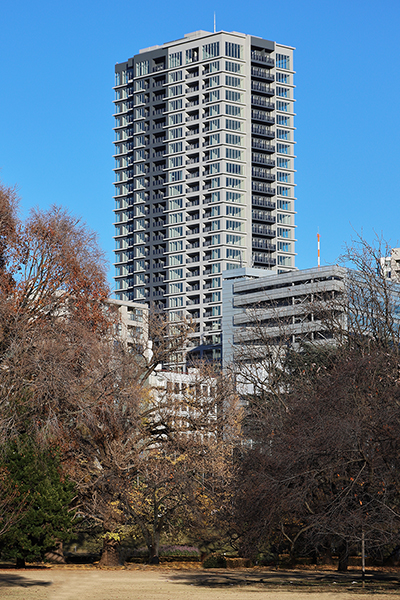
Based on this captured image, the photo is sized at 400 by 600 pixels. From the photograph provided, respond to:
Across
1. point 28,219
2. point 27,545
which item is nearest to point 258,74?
point 28,219

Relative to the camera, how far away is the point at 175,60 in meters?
180

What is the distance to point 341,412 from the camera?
23.7 m

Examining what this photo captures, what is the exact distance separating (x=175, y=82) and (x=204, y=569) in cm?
15383

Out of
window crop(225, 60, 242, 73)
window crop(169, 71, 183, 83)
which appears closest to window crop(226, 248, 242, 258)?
window crop(225, 60, 242, 73)

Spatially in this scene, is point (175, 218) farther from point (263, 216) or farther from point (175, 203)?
point (263, 216)

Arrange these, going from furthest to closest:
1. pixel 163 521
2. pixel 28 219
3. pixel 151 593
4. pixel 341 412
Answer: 1. pixel 28 219
2. pixel 163 521
3. pixel 151 593
4. pixel 341 412

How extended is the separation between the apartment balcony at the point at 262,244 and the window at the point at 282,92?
34.3 metres

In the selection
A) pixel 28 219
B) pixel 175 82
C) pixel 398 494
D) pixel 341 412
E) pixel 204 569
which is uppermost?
pixel 175 82

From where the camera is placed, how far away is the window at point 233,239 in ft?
548

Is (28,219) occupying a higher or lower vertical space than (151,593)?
higher

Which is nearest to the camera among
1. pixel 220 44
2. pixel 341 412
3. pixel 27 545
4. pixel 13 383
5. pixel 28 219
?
pixel 341 412

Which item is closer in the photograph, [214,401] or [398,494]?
[398,494]

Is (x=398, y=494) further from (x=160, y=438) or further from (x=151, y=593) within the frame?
(x=160, y=438)

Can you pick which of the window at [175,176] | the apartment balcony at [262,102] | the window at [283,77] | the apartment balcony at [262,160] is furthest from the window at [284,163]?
the window at [175,176]
